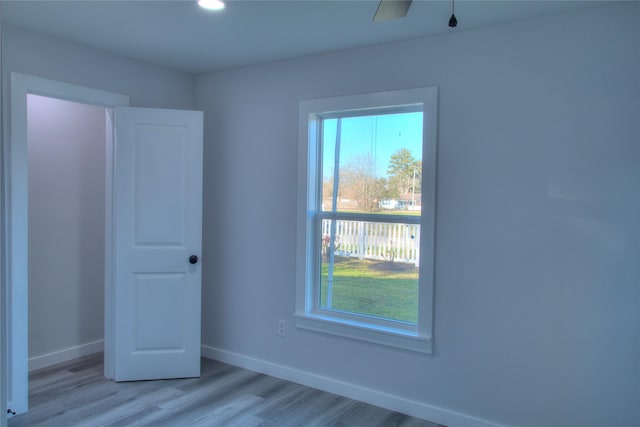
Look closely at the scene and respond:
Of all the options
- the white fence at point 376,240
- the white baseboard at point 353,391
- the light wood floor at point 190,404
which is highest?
the white fence at point 376,240

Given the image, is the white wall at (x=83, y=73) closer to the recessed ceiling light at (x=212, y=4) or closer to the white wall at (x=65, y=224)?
the white wall at (x=65, y=224)

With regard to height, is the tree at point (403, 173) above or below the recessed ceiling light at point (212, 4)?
below

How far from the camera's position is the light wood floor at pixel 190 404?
2881 mm

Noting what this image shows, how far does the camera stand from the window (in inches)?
117

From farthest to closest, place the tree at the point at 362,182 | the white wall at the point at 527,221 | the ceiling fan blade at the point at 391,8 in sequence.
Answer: the tree at the point at 362,182, the white wall at the point at 527,221, the ceiling fan blade at the point at 391,8

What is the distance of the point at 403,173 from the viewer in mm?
3139

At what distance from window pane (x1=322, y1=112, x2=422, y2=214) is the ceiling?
0.55m

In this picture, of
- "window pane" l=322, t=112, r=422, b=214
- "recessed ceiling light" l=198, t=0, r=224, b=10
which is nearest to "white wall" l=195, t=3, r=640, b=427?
"window pane" l=322, t=112, r=422, b=214

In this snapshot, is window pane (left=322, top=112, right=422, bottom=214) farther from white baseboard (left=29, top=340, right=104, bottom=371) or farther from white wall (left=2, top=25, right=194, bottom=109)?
white baseboard (left=29, top=340, right=104, bottom=371)

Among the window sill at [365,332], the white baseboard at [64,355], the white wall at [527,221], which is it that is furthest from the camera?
the white baseboard at [64,355]

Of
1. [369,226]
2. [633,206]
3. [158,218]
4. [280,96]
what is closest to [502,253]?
[633,206]

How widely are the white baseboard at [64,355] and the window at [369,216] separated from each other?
76.8 inches

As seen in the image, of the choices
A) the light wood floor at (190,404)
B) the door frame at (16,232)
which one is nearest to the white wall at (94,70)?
the door frame at (16,232)

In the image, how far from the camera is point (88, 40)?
10.3 ft
